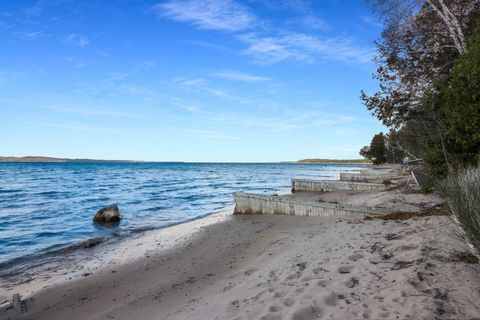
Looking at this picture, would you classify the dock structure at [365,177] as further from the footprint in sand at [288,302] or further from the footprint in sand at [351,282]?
the footprint in sand at [288,302]

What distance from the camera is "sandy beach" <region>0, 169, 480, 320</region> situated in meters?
3.96

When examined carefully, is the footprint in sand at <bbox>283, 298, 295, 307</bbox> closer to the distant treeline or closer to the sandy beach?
the sandy beach

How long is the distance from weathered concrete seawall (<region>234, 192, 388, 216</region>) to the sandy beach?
955mm

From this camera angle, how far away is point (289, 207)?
13766mm

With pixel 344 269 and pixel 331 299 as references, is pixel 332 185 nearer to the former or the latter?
pixel 344 269

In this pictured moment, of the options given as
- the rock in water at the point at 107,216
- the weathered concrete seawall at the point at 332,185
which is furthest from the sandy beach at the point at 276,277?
the weathered concrete seawall at the point at 332,185

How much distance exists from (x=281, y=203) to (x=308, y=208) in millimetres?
1537

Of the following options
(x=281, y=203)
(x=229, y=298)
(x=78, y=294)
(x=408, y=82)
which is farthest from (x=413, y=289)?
(x=408, y=82)

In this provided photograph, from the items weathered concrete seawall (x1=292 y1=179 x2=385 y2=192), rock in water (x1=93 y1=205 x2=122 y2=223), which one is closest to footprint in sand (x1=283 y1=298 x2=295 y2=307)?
rock in water (x1=93 y1=205 x2=122 y2=223)

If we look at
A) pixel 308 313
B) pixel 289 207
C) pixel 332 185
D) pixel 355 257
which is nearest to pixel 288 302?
pixel 308 313

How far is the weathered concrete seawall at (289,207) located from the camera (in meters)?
11.3

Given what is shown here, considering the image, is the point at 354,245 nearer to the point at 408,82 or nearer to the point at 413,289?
the point at 413,289

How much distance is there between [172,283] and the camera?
691 centimetres

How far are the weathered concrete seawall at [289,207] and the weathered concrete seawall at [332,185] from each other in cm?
1047
